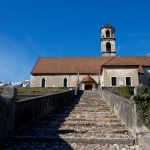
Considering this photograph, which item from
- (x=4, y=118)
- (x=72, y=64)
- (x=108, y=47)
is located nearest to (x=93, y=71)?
(x=72, y=64)

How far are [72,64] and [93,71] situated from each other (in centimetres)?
602

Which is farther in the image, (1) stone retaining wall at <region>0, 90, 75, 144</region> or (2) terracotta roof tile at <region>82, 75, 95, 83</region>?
(2) terracotta roof tile at <region>82, 75, 95, 83</region>

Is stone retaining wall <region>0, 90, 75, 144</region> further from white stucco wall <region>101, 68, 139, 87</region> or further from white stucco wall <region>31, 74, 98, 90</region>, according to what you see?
white stucco wall <region>31, 74, 98, 90</region>

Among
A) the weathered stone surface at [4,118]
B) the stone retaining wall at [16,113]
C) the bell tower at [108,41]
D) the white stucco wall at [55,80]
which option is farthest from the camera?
the bell tower at [108,41]

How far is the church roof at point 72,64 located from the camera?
112 feet

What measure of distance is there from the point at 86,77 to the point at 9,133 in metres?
27.9

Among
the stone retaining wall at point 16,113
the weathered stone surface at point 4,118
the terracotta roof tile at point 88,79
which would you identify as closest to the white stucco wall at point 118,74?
the terracotta roof tile at point 88,79

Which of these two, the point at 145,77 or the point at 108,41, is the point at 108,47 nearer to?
the point at 108,41

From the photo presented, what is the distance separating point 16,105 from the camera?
523 cm

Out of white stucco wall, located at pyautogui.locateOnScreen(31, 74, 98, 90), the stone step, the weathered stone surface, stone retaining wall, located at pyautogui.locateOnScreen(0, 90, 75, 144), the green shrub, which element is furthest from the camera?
white stucco wall, located at pyautogui.locateOnScreen(31, 74, 98, 90)

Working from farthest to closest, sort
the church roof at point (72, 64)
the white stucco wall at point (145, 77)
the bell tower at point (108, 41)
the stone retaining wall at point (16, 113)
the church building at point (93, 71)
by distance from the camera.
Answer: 1. the bell tower at point (108, 41)
2. the church roof at point (72, 64)
3. the white stucco wall at point (145, 77)
4. the church building at point (93, 71)
5. the stone retaining wall at point (16, 113)

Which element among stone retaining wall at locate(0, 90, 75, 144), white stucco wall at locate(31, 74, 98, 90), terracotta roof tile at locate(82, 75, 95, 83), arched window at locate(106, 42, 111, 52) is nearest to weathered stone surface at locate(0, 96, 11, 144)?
stone retaining wall at locate(0, 90, 75, 144)

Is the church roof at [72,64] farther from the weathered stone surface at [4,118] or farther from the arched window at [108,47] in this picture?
the weathered stone surface at [4,118]

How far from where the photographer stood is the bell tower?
41281mm
